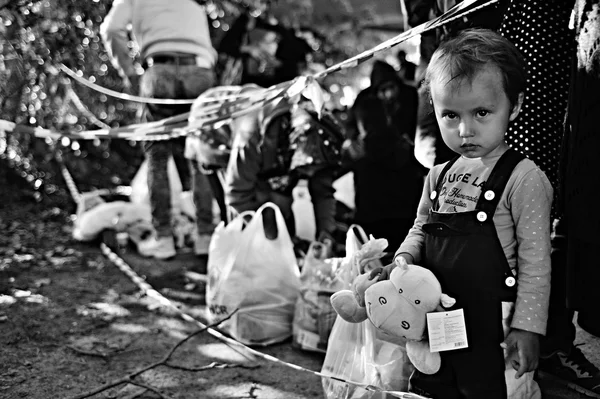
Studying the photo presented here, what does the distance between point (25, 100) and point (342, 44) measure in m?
4.00

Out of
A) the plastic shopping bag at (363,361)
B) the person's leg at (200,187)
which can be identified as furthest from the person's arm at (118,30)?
the plastic shopping bag at (363,361)

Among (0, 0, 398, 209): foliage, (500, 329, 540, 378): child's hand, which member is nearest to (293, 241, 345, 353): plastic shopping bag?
(500, 329, 540, 378): child's hand

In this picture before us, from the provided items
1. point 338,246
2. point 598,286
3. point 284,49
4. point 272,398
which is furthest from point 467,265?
point 284,49

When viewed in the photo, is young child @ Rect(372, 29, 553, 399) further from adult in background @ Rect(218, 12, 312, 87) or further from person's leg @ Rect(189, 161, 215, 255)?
person's leg @ Rect(189, 161, 215, 255)

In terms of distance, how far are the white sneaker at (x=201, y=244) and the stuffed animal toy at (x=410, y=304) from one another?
8.87 feet

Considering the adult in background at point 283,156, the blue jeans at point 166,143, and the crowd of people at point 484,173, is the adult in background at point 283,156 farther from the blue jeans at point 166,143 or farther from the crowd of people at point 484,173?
the blue jeans at point 166,143

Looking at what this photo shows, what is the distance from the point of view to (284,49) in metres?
4.02

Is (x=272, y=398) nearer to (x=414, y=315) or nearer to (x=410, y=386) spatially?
(x=410, y=386)

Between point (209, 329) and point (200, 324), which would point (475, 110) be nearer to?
point (209, 329)

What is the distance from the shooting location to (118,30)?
13.1ft

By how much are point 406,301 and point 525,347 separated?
0.31m

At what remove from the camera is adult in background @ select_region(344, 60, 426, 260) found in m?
3.37

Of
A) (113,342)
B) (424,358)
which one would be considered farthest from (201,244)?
(424,358)

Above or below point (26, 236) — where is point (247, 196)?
above
